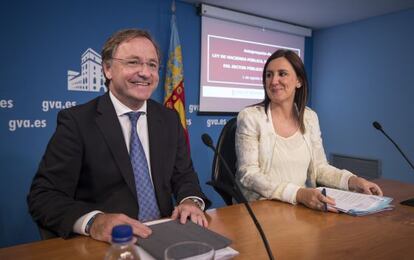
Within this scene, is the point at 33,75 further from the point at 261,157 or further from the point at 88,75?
the point at 261,157

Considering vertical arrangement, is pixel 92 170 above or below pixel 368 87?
below

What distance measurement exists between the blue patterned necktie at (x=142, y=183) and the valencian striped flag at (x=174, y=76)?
6.10 feet

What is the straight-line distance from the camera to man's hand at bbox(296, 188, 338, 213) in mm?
1302

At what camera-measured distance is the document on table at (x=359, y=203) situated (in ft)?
4.23

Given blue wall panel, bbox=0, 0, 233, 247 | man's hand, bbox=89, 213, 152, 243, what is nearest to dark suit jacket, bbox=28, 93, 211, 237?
man's hand, bbox=89, 213, 152, 243

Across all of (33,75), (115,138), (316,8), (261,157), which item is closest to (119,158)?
(115,138)

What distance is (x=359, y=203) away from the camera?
136cm

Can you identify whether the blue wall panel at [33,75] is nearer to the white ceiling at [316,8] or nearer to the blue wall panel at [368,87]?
the white ceiling at [316,8]

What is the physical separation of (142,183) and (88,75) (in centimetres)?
191

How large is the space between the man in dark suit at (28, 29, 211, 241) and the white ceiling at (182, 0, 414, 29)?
2.31 m

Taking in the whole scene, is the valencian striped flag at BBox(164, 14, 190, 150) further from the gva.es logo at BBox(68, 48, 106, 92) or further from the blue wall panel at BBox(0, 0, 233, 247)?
the gva.es logo at BBox(68, 48, 106, 92)

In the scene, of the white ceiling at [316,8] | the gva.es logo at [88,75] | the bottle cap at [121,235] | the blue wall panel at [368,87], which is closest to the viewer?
the bottle cap at [121,235]

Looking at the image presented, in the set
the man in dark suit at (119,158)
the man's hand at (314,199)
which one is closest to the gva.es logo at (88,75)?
the man in dark suit at (119,158)

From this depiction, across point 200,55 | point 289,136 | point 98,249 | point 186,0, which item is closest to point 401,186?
point 289,136
